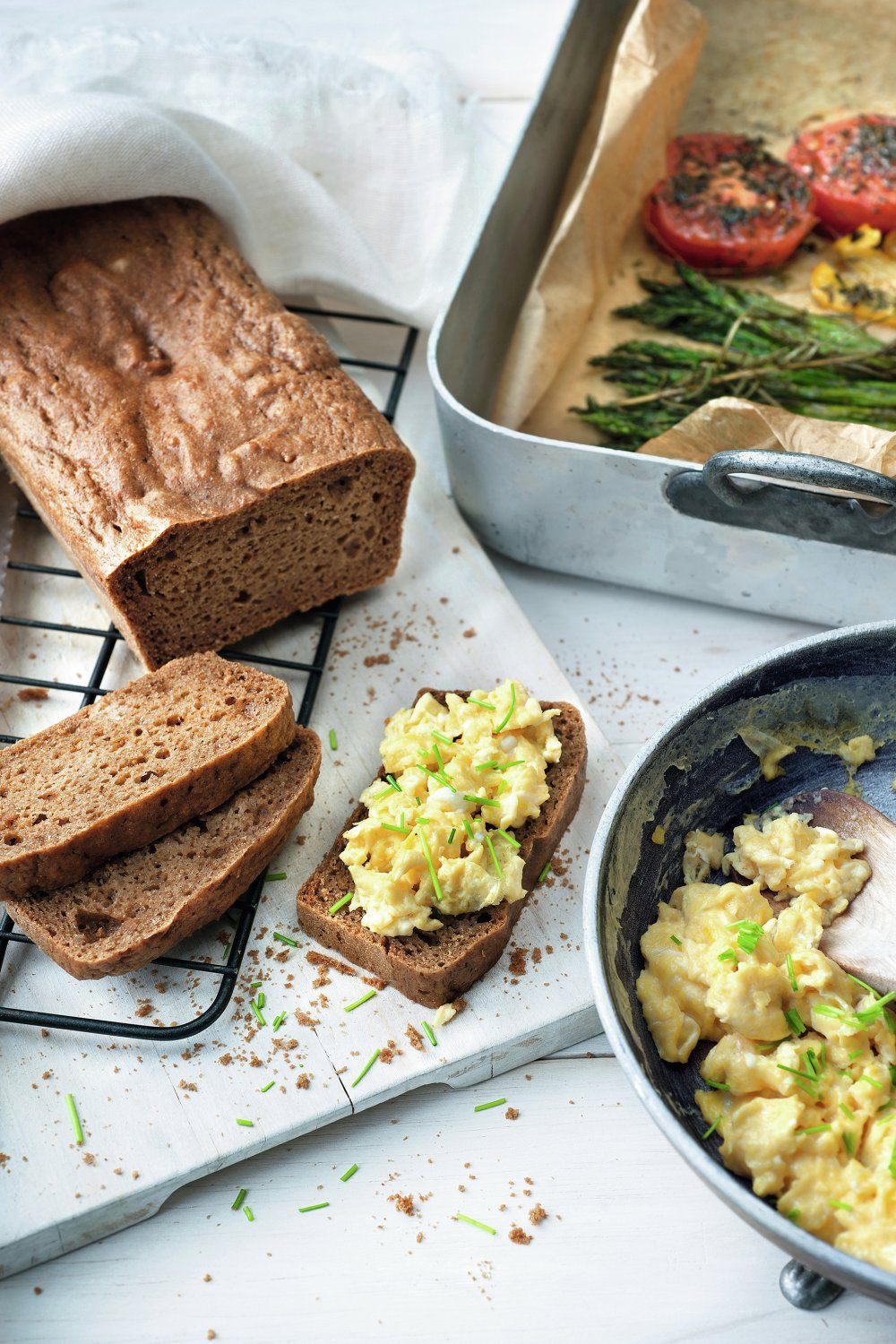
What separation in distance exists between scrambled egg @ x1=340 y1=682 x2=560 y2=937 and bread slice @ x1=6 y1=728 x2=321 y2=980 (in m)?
0.19

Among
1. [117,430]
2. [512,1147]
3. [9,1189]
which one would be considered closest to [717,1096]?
[512,1147]

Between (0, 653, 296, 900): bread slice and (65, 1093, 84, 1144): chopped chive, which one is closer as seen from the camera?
(65, 1093, 84, 1144): chopped chive

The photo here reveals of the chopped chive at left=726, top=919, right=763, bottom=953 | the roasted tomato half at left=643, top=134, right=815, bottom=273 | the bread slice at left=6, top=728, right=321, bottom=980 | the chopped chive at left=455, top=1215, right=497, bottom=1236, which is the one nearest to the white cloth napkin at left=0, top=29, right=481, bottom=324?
the roasted tomato half at left=643, top=134, right=815, bottom=273

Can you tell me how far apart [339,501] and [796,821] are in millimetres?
1368

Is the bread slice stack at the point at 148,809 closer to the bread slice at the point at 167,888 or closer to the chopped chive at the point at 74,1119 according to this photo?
the bread slice at the point at 167,888

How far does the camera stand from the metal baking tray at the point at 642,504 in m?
3.07

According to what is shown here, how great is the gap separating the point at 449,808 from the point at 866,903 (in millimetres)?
873

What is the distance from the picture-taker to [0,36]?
4062mm

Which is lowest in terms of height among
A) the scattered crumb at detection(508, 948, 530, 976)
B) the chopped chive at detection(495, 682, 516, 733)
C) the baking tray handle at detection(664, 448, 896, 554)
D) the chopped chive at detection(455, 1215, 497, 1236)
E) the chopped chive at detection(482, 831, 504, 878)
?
the chopped chive at detection(455, 1215, 497, 1236)

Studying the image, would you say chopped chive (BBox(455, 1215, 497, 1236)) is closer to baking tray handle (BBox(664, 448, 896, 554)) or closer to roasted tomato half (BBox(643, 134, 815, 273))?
baking tray handle (BBox(664, 448, 896, 554))

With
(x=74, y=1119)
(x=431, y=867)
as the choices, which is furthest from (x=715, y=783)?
(x=74, y=1119)

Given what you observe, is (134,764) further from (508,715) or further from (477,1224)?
(477,1224)

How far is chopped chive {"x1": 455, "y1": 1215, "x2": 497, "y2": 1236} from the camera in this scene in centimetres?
257

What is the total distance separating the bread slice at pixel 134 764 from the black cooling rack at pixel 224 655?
0.65ft
